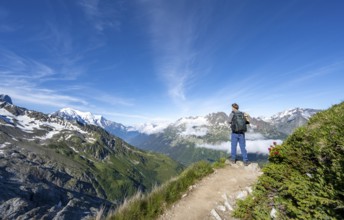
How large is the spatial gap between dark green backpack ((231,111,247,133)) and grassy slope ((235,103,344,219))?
778 centimetres

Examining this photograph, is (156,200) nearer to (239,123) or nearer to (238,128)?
(238,128)

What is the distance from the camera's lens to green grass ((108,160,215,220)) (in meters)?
8.44

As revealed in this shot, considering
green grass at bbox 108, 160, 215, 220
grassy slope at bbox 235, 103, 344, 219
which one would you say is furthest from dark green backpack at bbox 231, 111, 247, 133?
grassy slope at bbox 235, 103, 344, 219

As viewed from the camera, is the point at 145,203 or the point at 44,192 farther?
the point at 44,192

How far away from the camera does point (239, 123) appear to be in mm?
16219

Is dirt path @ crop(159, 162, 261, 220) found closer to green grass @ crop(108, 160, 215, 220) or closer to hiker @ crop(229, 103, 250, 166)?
green grass @ crop(108, 160, 215, 220)

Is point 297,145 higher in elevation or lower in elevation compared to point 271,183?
higher

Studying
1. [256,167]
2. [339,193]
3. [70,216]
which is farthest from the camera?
[70,216]

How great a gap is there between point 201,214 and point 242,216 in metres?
2.18

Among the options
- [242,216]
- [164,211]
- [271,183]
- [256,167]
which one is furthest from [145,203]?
[256,167]

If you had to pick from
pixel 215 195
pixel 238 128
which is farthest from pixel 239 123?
pixel 215 195

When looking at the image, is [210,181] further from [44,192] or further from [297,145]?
→ [44,192]

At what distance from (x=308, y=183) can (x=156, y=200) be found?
6269mm

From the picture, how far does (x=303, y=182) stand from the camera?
17.5ft
